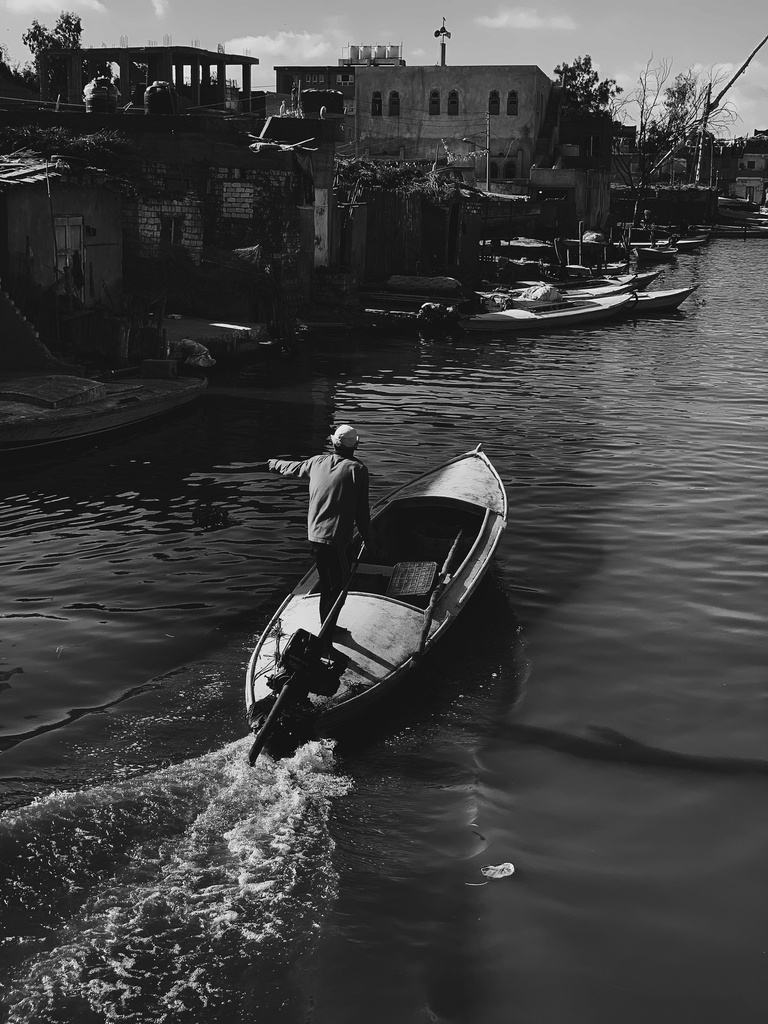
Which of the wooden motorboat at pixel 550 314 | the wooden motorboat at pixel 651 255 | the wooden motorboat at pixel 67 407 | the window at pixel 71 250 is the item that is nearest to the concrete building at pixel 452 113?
the wooden motorboat at pixel 651 255

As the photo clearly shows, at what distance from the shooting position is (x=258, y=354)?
25.2 metres

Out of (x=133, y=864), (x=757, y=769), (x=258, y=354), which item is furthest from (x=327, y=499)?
(x=258, y=354)

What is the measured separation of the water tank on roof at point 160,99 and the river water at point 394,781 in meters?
16.4

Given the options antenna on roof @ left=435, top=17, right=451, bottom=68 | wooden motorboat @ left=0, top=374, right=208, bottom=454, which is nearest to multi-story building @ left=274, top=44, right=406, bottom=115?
antenna on roof @ left=435, top=17, right=451, bottom=68

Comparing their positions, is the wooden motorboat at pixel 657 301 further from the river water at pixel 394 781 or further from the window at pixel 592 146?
the window at pixel 592 146

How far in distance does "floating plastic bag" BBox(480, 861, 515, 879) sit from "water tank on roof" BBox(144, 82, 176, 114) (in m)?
26.3

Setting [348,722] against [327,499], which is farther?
[327,499]

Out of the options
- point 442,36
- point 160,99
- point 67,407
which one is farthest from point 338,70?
point 67,407

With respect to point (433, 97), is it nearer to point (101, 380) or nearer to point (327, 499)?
point (101, 380)

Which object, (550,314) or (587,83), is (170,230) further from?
(587,83)

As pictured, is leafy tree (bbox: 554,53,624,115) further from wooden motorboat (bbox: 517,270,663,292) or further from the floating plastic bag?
the floating plastic bag

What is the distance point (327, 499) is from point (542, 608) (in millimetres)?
3481

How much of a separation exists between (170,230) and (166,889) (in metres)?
23.1

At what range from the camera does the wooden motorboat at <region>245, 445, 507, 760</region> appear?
7473 mm
